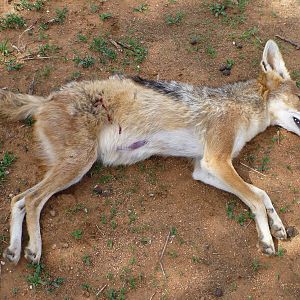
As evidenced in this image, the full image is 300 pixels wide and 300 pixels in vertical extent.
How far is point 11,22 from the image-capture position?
7719 mm

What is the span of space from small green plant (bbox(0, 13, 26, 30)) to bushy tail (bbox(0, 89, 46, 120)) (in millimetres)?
1983

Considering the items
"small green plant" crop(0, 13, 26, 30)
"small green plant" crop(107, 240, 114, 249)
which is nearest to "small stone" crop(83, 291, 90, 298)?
"small green plant" crop(107, 240, 114, 249)

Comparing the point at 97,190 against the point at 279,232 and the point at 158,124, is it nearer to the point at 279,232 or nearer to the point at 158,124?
the point at 158,124

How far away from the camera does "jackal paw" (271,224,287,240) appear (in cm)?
561

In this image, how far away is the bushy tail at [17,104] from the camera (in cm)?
624

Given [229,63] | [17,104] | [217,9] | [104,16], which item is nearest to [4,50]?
[17,104]

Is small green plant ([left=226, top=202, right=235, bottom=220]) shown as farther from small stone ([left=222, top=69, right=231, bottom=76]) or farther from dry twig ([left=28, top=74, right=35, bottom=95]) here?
dry twig ([left=28, top=74, right=35, bottom=95])

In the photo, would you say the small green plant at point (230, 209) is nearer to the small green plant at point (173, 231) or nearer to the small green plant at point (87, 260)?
the small green plant at point (173, 231)

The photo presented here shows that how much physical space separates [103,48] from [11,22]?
1.71 m

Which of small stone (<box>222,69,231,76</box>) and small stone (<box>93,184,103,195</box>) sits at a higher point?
small stone (<box>222,69,231,76</box>)

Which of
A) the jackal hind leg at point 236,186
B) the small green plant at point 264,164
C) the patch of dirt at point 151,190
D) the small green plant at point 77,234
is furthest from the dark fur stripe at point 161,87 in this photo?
the small green plant at point 77,234

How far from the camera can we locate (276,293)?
16.9 feet

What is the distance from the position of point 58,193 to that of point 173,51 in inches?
134

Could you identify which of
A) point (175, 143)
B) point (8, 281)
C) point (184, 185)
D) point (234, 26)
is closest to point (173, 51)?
point (234, 26)
